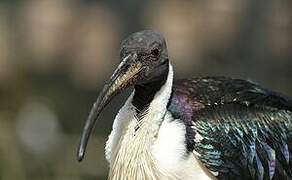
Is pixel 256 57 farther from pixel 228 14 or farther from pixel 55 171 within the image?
pixel 55 171

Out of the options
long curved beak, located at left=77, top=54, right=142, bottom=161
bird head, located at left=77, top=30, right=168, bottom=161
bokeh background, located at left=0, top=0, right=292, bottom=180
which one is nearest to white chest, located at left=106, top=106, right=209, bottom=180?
bird head, located at left=77, top=30, right=168, bottom=161

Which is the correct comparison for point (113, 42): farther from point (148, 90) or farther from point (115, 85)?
point (115, 85)

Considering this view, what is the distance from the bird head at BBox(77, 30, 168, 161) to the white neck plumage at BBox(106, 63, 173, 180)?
0.47 ft

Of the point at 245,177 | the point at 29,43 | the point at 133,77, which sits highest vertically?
the point at 133,77

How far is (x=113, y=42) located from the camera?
11.1 m

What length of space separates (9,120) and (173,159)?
2.85 m

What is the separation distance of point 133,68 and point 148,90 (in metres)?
0.28

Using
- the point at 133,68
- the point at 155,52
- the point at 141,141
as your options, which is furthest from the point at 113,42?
the point at 133,68

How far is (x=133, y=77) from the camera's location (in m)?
4.96

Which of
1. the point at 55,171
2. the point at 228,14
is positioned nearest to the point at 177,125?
the point at 55,171

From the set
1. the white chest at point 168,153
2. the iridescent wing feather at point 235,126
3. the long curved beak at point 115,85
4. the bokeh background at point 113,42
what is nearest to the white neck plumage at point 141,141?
the white chest at point 168,153

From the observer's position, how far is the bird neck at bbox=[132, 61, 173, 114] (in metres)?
5.16

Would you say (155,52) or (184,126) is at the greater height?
(155,52)

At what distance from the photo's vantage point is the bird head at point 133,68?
4.91 meters
